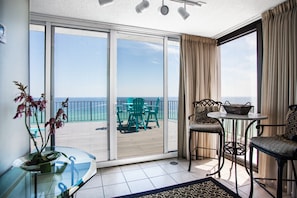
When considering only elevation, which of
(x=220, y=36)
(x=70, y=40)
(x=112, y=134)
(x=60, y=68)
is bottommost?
(x=112, y=134)

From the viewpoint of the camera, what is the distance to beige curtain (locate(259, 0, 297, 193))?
1897mm

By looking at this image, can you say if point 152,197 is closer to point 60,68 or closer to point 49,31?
point 60,68

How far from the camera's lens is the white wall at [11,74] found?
46.1 inches

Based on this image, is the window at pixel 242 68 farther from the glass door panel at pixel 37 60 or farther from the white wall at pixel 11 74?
the glass door panel at pixel 37 60

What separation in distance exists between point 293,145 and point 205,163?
1.57 meters

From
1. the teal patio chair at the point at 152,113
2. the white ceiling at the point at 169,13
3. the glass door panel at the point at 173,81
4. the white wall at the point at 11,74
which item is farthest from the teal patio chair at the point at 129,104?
the white wall at the point at 11,74

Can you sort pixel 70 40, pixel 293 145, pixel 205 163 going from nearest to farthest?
pixel 293 145 < pixel 70 40 < pixel 205 163

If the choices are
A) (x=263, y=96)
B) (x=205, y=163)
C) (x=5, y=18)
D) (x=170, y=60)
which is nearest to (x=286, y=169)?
(x=263, y=96)

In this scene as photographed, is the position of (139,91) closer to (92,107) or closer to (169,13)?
(92,107)

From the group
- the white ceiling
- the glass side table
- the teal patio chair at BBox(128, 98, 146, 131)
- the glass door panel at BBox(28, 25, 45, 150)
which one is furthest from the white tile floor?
the white ceiling

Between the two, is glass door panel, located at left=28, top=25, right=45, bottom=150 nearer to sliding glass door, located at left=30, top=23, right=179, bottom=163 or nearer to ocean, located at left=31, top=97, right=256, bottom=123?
sliding glass door, located at left=30, top=23, right=179, bottom=163

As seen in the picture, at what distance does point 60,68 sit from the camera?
8.29 feet

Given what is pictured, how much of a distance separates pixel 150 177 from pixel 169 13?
91.6 inches

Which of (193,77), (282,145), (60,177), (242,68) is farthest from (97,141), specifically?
(242,68)
